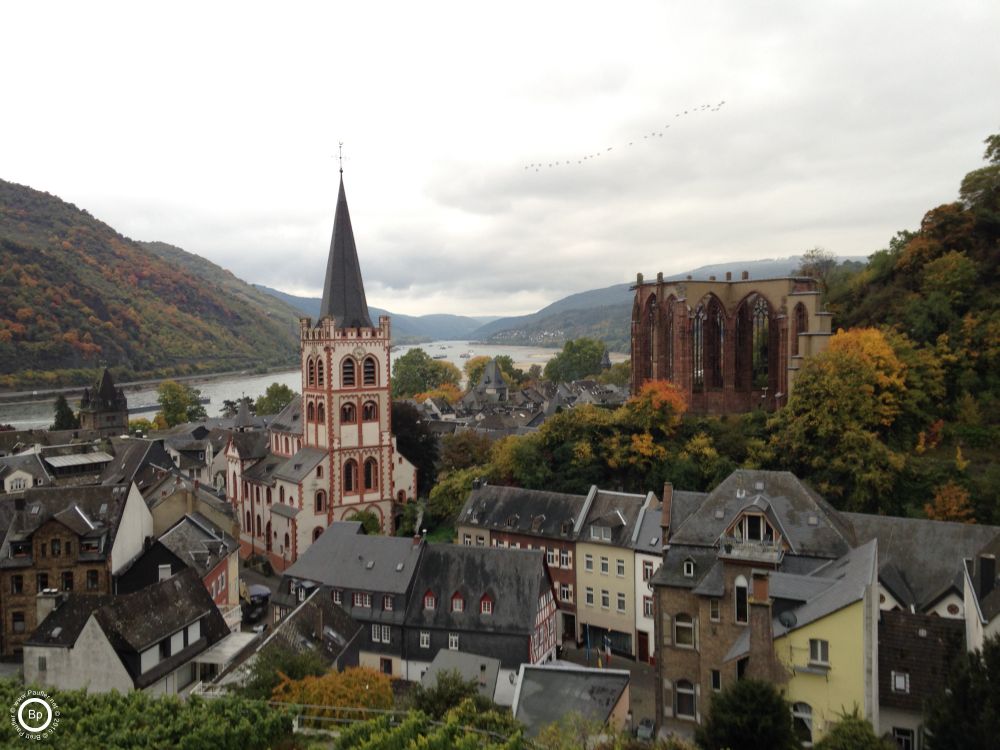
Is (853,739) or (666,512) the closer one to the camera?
(853,739)

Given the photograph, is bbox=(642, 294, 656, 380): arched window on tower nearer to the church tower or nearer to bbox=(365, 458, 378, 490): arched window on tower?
the church tower

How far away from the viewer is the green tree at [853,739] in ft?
57.1

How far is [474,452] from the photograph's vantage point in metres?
56.6

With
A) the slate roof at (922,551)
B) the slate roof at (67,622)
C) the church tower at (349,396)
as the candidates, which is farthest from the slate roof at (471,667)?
the church tower at (349,396)

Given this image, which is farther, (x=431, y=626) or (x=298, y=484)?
Result: (x=298, y=484)

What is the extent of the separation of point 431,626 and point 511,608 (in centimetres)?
342

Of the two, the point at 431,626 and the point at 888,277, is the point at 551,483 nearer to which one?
the point at 431,626

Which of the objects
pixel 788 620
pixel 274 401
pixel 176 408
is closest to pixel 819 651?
pixel 788 620

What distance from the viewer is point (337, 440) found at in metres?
52.6

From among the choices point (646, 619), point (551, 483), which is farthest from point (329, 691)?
point (551, 483)

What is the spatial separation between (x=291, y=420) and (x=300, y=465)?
714 cm

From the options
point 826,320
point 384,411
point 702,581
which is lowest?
point 702,581

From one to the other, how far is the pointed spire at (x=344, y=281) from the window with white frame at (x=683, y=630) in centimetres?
3338

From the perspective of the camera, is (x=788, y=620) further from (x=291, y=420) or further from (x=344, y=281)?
(x=291, y=420)
